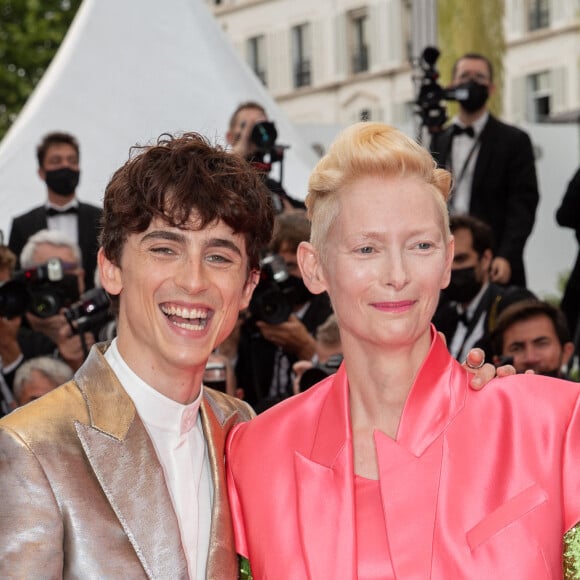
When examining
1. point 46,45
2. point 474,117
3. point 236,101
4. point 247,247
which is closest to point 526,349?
point 474,117

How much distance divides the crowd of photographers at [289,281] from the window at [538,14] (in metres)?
23.8

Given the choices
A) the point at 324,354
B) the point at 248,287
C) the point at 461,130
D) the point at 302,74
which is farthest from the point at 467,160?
the point at 302,74

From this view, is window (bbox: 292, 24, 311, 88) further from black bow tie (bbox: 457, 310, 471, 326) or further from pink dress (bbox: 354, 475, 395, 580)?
pink dress (bbox: 354, 475, 395, 580)

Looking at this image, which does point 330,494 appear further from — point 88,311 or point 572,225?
point 572,225

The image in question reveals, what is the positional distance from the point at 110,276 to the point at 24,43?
72.7 feet

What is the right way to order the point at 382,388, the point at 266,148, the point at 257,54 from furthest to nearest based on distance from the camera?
the point at 257,54, the point at 266,148, the point at 382,388

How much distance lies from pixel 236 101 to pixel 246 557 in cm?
595

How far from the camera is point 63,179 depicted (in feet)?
23.7

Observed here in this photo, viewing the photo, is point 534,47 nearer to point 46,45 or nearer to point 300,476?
point 46,45

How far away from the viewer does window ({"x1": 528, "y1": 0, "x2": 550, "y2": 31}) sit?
29812 millimetres

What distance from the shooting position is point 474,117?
707 centimetres

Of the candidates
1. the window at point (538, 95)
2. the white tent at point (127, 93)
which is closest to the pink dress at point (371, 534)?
the white tent at point (127, 93)

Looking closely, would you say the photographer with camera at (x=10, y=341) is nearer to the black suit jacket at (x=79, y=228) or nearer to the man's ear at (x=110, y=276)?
the black suit jacket at (x=79, y=228)

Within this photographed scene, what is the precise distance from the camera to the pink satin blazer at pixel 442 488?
2756 millimetres
